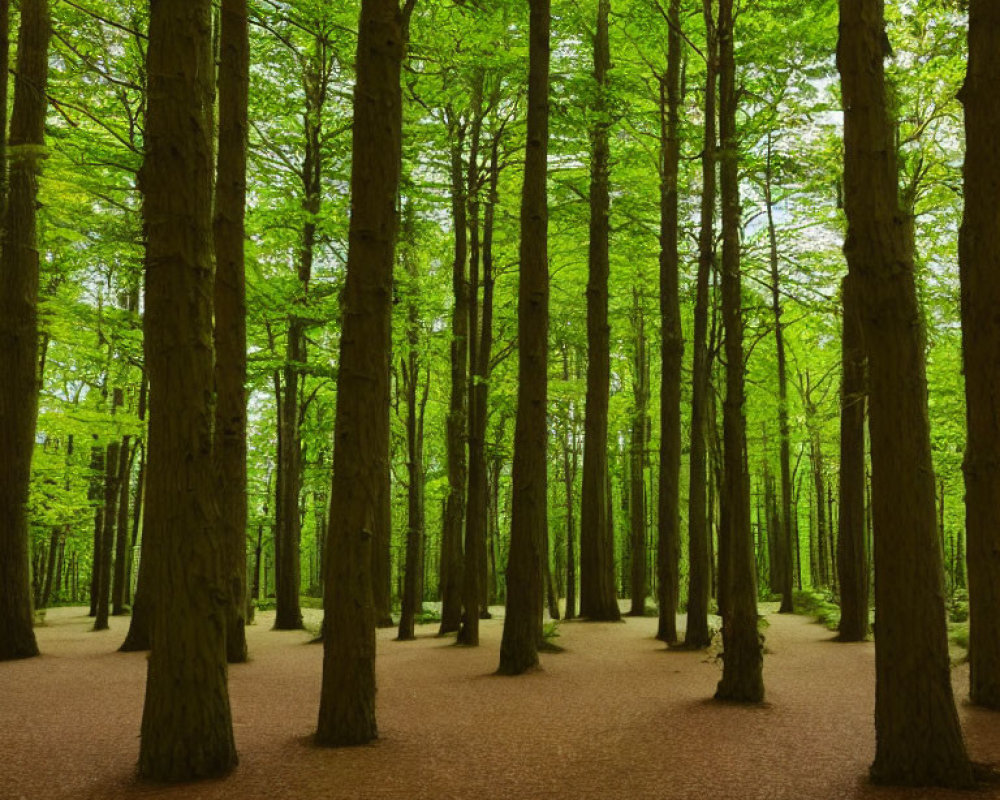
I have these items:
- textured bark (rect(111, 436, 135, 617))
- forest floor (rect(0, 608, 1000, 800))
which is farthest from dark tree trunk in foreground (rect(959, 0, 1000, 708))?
textured bark (rect(111, 436, 135, 617))

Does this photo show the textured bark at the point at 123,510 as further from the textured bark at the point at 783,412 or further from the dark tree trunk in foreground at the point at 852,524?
the textured bark at the point at 783,412

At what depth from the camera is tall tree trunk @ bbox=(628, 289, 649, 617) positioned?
61.7 ft

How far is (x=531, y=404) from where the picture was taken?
33.6 ft

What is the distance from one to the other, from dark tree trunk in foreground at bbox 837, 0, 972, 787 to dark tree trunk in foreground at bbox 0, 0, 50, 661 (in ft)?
36.3

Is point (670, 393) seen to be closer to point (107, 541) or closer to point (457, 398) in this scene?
point (457, 398)

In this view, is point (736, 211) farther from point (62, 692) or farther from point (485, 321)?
point (62, 692)

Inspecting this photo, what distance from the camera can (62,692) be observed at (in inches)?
333

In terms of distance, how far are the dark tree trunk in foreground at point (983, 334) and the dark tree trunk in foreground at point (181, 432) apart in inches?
248

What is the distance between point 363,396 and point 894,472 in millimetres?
3906

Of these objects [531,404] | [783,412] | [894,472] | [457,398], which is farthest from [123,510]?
[894,472]

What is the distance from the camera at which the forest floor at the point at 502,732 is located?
4.99 m

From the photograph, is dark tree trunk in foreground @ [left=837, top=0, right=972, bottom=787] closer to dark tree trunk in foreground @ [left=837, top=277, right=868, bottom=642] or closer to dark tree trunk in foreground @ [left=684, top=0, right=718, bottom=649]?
dark tree trunk in foreground @ [left=684, top=0, right=718, bottom=649]

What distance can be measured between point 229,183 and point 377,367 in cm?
501

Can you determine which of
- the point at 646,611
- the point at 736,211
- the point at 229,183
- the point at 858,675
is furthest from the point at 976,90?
the point at 646,611
